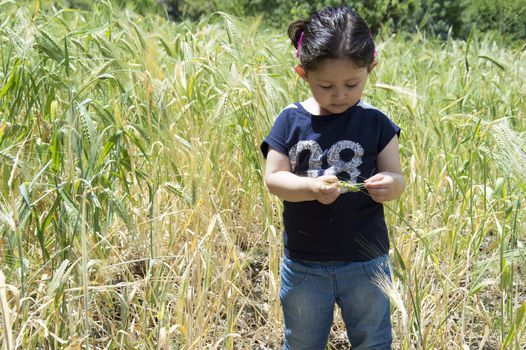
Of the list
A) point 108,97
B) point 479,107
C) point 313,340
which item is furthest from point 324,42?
point 479,107

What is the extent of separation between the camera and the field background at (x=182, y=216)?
4.74 feet

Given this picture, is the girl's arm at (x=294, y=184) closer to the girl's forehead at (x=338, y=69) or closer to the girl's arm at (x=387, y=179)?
the girl's arm at (x=387, y=179)

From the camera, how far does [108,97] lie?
2.23 meters

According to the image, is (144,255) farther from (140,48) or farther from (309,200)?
(140,48)

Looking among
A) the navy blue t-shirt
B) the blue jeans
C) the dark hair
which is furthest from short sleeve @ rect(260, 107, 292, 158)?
the blue jeans

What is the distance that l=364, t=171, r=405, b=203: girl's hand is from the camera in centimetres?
132

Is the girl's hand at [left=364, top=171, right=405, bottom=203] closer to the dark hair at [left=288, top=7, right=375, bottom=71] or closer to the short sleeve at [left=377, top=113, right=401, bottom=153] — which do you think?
the short sleeve at [left=377, top=113, right=401, bottom=153]

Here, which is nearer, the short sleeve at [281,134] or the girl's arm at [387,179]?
the girl's arm at [387,179]

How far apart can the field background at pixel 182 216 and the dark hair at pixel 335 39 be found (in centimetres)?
31

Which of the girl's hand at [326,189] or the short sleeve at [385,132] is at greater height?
the short sleeve at [385,132]

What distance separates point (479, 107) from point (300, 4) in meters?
6.15

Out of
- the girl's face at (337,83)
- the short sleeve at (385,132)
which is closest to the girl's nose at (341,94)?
the girl's face at (337,83)

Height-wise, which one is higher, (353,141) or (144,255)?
(353,141)

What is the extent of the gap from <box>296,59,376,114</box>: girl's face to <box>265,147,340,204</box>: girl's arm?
0.14m
